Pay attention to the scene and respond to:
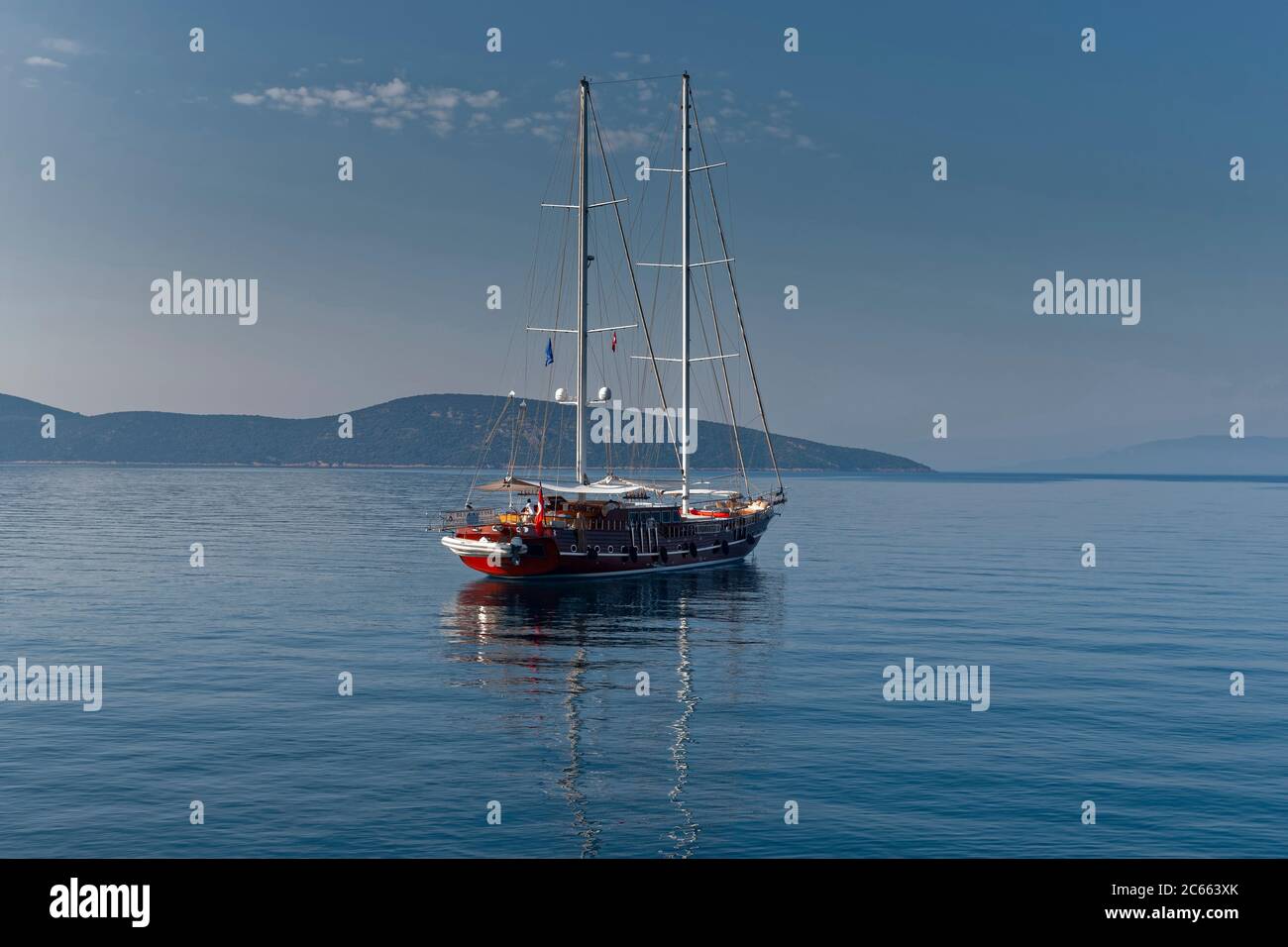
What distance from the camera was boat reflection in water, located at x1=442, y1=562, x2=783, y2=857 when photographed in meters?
24.1

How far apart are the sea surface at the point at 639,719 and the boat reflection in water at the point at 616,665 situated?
181 millimetres

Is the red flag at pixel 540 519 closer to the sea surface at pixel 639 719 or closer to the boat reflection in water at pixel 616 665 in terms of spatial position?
the boat reflection in water at pixel 616 665

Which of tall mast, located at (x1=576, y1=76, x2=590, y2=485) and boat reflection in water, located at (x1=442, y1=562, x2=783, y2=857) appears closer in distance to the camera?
boat reflection in water, located at (x1=442, y1=562, x2=783, y2=857)

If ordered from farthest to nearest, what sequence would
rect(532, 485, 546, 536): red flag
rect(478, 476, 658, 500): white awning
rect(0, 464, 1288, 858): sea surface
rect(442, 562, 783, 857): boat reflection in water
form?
1. rect(478, 476, 658, 500): white awning
2. rect(532, 485, 546, 536): red flag
3. rect(442, 562, 783, 857): boat reflection in water
4. rect(0, 464, 1288, 858): sea surface

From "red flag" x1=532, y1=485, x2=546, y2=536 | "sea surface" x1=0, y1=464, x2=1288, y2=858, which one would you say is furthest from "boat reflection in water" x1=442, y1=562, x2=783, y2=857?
"red flag" x1=532, y1=485, x2=546, y2=536

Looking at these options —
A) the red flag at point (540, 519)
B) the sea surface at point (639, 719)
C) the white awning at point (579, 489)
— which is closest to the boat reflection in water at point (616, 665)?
the sea surface at point (639, 719)

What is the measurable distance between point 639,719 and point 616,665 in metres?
9.78

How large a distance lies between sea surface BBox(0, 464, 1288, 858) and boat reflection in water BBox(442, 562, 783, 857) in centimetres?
18

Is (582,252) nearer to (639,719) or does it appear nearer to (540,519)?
(540,519)

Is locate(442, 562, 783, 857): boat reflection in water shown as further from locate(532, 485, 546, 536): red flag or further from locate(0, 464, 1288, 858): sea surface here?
locate(532, 485, 546, 536): red flag

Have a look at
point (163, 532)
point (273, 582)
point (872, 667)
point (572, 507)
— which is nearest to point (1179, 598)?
point (872, 667)

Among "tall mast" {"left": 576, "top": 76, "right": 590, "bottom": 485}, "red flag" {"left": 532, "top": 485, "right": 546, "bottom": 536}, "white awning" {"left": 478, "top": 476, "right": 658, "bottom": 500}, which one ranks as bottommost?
"red flag" {"left": 532, "top": 485, "right": 546, "bottom": 536}

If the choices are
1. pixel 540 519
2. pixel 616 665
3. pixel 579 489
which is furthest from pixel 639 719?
pixel 579 489
